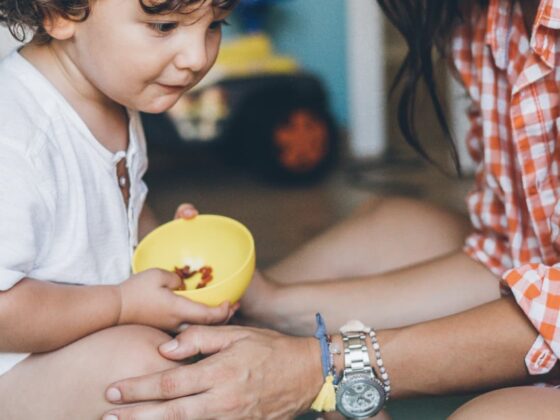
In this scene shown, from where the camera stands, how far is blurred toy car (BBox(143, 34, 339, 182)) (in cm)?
245

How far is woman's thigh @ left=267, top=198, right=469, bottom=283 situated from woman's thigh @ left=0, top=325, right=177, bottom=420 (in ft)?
1.40

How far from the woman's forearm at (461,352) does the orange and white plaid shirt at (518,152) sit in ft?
0.08

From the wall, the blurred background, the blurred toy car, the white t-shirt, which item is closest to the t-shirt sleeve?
the white t-shirt

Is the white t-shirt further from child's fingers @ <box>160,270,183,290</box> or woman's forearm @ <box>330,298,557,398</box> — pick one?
woman's forearm @ <box>330,298,557,398</box>

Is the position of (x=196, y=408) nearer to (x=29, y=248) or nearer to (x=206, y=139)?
(x=29, y=248)

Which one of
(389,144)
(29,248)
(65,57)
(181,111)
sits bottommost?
(389,144)

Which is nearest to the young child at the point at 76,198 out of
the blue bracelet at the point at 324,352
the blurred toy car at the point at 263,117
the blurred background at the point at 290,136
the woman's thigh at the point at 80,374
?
the woman's thigh at the point at 80,374

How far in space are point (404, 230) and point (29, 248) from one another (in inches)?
24.4

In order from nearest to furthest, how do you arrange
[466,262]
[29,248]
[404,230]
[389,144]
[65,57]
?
[29,248] → [65,57] → [466,262] → [404,230] → [389,144]

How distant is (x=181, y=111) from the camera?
2.44m

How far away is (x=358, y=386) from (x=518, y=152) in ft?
1.16

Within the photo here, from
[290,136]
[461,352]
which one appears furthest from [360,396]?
[290,136]

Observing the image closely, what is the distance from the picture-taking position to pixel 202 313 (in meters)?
0.97

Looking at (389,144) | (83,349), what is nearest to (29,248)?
(83,349)
